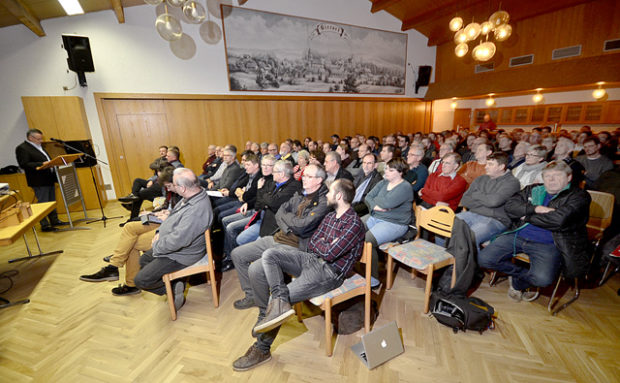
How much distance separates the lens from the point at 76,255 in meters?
3.86

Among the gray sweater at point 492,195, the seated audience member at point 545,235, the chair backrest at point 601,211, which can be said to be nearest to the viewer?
the seated audience member at point 545,235

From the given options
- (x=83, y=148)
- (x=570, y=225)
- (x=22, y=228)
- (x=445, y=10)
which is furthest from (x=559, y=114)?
(x=83, y=148)

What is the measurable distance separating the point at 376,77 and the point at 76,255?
9.93 metres

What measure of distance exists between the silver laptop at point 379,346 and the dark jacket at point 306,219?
2.90ft

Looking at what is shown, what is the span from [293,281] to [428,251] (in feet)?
4.70

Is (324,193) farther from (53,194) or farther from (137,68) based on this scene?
(137,68)

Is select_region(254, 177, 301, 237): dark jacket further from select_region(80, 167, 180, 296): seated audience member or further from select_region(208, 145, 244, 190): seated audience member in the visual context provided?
select_region(208, 145, 244, 190): seated audience member

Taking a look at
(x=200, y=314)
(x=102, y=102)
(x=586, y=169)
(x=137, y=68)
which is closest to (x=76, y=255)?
(x=200, y=314)

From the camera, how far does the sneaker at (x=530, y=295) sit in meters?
2.68

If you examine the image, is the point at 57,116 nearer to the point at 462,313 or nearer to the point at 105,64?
the point at 105,64

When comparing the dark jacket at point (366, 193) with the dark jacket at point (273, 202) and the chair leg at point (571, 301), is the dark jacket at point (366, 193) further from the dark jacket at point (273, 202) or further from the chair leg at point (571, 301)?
the chair leg at point (571, 301)

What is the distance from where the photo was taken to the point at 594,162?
14.2 feet

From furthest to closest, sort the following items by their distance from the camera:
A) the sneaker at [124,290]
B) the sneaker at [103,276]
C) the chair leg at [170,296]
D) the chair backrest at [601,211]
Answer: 1. the sneaker at [103,276]
2. the sneaker at [124,290]
3. the chair backrest at [601,211]
4. the chair leg at [170,296]

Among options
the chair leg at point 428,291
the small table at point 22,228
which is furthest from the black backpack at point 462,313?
the small table at point 22,228
